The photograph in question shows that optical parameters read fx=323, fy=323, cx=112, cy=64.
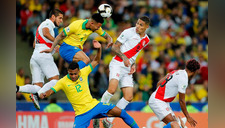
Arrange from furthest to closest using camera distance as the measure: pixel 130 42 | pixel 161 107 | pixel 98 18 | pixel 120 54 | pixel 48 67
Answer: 1. pixel 48 67
2. pixel 130 42
3. pixel 120 54
4. pixel 98 18
5. pixel 161 107

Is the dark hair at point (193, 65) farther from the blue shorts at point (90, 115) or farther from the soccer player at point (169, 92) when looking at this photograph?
the blue shorts at point (90, 115)

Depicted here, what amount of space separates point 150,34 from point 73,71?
6.56m

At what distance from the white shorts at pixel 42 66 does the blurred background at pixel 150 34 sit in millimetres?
2096

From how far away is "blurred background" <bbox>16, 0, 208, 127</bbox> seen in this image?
9.14m

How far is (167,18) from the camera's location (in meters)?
11.1

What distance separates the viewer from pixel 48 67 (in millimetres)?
6348

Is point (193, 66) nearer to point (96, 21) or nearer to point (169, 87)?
point (169, 87)

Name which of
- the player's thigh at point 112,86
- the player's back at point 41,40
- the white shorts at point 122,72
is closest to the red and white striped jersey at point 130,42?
the white shorts at point 122,72

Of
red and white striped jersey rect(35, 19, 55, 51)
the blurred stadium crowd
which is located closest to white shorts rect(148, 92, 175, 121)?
red and white striped jersey rect(35, 19, 55, 51)

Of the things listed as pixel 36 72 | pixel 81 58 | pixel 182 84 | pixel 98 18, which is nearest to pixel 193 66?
pixel 182 84

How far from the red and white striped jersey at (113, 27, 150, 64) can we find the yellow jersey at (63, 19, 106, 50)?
662 mm

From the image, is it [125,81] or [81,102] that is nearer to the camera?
[81,102]

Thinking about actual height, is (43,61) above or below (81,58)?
below
